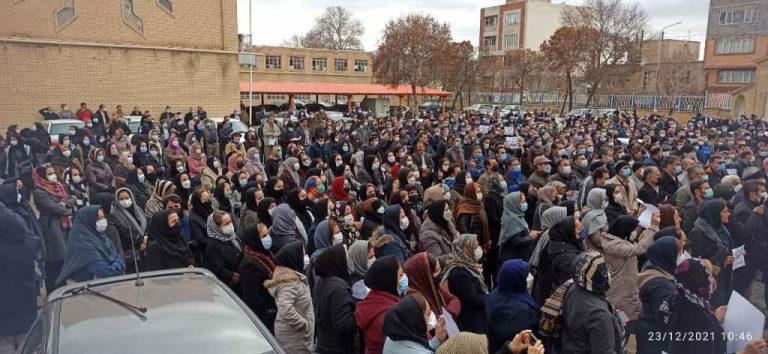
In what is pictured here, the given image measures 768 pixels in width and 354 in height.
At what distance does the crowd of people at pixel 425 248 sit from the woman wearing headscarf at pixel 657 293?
1 cm

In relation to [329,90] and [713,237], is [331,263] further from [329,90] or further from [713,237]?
[329,90]

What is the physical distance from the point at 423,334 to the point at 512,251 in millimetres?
3206

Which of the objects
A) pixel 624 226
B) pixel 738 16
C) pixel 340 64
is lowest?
pixel 624 226

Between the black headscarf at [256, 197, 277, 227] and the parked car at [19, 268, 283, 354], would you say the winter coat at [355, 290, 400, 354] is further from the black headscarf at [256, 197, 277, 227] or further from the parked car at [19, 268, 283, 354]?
the black headscarf at [256, 197, 277, 227]

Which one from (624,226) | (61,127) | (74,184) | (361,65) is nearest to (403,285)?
(624,226)

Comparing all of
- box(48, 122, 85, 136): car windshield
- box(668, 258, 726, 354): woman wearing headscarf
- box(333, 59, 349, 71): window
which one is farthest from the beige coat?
box(333, 59, 349, 71): window

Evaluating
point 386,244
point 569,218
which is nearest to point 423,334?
point 386,244

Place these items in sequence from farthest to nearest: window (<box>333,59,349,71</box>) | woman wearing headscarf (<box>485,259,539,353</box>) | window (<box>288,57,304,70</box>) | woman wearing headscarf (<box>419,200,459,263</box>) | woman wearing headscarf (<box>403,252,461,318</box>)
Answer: window (<box>333,59,349,71</box>)
window (<box>288,57,304,70</box>)
woman wearing headscarf (<box>419,200,459,263</box>)
woman wearing headscarf (<box>403,252,461,318</box>)
woman wearing headscarf (<box>485,259,539,353</box>)

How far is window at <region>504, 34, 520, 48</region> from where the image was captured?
6618 cm

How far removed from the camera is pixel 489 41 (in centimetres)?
7044

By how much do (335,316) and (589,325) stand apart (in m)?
1.77

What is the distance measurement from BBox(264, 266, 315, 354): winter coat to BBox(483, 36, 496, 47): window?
227 feet

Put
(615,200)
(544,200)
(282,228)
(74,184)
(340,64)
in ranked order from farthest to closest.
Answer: (340,64) → (74,184) → (544,200) → (615,200) → (282,228)

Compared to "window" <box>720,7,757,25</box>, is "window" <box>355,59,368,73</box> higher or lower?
lower
